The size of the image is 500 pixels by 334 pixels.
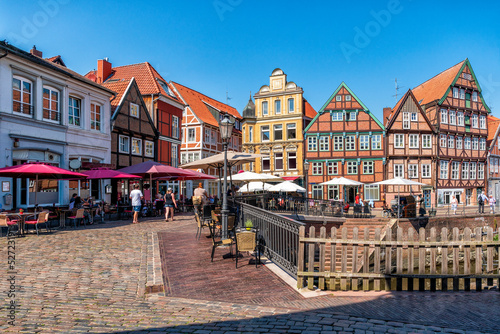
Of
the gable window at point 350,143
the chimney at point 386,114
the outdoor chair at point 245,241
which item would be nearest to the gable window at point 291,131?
the gable window at point 350,143

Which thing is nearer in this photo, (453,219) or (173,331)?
(173,331)

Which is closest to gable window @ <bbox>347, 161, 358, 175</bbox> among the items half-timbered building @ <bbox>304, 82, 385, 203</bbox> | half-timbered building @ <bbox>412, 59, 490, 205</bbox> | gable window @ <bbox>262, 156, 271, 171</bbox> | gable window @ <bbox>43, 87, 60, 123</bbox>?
half-timbered building @ <bbox>304, 82, 385, 203</bbox>

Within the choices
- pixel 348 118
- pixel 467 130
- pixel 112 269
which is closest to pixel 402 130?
pixel 348 118

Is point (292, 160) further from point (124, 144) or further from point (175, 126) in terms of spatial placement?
point (124, 144)

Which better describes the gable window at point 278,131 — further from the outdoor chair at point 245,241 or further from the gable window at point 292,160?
the outdoor chair at point 245,241

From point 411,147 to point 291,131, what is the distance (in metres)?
12.0

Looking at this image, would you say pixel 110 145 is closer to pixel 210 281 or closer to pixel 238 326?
pixel 210 281

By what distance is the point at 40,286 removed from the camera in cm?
630

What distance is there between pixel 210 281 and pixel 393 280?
10.8 feet

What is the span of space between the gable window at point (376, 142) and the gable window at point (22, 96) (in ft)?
96.2

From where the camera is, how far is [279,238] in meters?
7.84

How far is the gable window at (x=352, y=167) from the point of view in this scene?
3659 centimetres

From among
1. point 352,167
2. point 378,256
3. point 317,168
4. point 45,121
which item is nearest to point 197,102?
point 317,168

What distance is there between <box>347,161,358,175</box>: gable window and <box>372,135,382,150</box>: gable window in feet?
7.80
